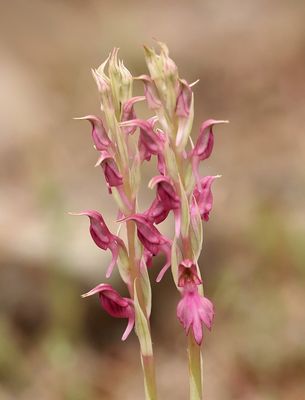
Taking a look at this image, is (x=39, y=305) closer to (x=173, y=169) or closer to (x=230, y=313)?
(x=230, y=313)

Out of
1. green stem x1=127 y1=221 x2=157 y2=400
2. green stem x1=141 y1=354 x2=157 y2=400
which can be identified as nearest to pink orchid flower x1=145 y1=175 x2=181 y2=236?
green stem x1=127 y1=221 x2=157 y2=400

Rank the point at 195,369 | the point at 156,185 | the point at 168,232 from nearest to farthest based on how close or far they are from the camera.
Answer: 1. the point at 156,185
2. the point at 195,369
3. the point at 168,232

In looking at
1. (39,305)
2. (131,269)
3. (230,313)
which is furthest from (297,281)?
(131,269)

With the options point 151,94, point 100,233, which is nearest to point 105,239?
point 100,233

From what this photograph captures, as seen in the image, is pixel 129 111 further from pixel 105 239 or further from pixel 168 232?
pixel 168 232

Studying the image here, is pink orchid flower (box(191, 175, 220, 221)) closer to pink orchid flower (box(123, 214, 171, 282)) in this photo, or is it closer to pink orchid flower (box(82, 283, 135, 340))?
pink orchid flower (box(123, 214, 171, 282))

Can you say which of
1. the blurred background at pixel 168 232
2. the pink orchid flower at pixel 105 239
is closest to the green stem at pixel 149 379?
the pink orchid flower at pixel 105 239

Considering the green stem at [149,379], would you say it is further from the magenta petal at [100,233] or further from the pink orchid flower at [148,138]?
the pink orchid flower at [148,138]
